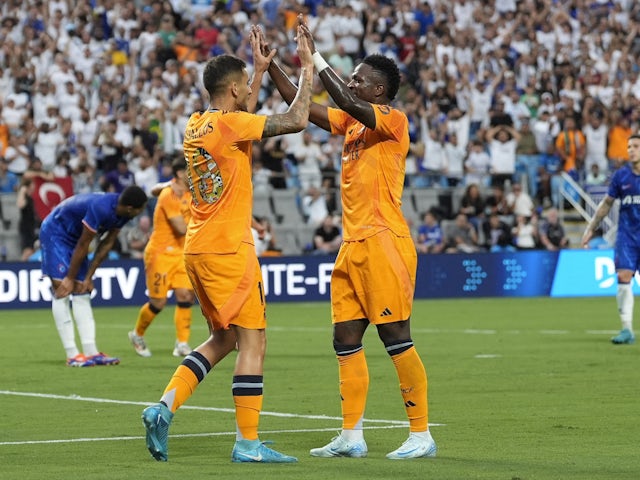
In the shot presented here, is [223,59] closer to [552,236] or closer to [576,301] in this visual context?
[576,301]

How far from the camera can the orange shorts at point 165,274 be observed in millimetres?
17516

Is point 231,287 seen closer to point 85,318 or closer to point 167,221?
point 85,318

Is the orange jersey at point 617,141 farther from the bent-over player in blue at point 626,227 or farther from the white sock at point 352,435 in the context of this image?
the white sock at point 352,435

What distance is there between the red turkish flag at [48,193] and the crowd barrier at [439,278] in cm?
111

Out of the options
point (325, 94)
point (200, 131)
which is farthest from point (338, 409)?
point (325, 94)

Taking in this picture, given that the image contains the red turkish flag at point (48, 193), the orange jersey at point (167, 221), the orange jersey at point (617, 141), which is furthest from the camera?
the orange jersey at point (617, 141)

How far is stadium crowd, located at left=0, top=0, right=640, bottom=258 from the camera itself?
1094 inches

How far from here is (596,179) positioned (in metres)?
30.8

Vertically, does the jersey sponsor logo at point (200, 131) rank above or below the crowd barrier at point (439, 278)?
above

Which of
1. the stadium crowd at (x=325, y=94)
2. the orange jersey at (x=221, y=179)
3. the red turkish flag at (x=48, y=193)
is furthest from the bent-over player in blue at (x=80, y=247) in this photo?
the stadium crowd at (x=325, y=94)

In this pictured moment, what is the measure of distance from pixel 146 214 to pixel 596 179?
33.2 feet

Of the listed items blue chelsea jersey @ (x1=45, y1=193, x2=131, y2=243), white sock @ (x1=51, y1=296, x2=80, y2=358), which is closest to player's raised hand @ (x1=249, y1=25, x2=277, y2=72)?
blue chelsea jersey @ (x1=45, y1=193, x2=131, y2=243)

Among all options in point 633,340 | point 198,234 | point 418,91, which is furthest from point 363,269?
point 418,91

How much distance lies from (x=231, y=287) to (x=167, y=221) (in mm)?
9075
